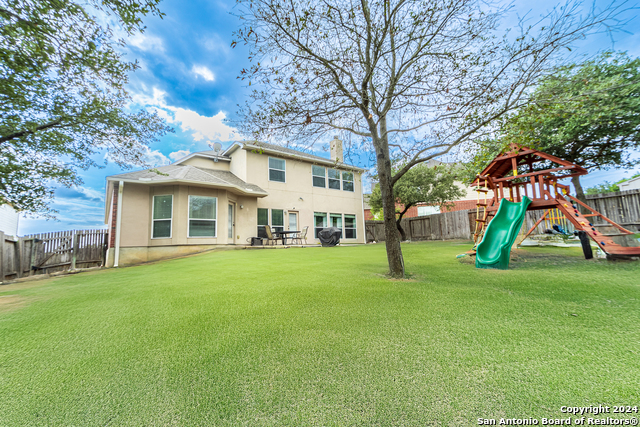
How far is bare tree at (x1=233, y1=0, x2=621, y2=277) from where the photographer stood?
3.92 metres

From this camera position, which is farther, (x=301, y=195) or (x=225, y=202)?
(x=301, y=195)

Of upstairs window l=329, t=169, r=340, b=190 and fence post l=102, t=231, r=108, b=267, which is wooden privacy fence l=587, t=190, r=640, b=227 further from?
fence post l=102, t=231, r=108, b=267

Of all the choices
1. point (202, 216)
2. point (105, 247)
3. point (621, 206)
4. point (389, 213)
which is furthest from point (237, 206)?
point (621, 206)

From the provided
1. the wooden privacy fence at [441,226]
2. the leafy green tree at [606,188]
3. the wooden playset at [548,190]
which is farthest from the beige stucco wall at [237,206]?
the leafy green tree at [606,188]

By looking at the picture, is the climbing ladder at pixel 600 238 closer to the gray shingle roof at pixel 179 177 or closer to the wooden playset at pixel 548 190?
the wooden playset at pixel 548 190

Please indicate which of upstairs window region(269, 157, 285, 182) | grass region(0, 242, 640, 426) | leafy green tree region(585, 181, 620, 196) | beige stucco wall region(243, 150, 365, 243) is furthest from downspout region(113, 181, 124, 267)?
leafy green tree region(585, 181, 620, 196)

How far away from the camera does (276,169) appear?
14625 mm

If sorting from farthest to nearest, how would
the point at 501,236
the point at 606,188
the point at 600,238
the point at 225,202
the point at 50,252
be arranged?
the point at 606,188 → the point at 225,202 → the point at 50,252 → the point at 501,236 → the point at 600,238

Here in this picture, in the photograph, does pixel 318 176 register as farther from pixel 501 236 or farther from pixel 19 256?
pixel 19 256

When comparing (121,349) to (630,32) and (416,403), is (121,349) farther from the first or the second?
(630,32)

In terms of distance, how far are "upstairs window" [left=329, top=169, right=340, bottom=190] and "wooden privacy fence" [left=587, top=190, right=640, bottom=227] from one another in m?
12.3

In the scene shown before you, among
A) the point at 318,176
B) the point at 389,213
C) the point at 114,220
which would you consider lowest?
the point at 389,213

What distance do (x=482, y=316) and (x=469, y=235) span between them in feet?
43.5

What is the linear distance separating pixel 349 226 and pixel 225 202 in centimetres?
904
